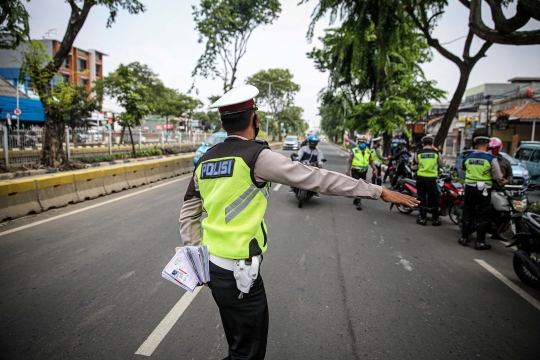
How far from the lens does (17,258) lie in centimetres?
457

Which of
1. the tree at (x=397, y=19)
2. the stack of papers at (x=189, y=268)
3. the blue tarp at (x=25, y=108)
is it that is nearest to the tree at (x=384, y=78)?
the tree at (x=397, y=19)

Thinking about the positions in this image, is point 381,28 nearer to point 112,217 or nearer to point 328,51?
point 112,217

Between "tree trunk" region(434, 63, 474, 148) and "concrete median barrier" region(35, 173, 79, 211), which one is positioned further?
"tree trunk" region(434, 63, 474, 148)

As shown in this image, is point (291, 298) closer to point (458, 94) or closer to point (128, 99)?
point (458, 94)

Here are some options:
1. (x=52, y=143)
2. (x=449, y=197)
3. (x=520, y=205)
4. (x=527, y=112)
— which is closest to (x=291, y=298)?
(x=520, y=205)

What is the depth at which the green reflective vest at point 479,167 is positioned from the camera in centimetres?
546

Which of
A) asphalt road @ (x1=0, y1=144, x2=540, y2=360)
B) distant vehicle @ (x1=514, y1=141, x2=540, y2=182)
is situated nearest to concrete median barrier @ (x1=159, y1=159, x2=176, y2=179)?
asphalt road @ (x1=0, y1=144, x2=540, y2=360)

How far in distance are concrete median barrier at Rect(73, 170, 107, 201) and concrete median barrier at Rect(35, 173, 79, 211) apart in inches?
6.1

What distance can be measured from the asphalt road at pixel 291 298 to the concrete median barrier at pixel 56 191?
906mm

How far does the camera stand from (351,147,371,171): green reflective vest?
29.0ft

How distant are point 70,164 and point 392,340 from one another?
14.4 m

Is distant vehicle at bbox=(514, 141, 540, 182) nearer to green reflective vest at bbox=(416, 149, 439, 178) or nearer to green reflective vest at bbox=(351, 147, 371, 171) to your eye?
green reflective vest at bbox=(351, 147, 371, 171)

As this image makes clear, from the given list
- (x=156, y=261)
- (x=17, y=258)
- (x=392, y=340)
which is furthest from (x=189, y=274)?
(x=17, y=258)

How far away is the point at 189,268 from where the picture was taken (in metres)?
1.95
